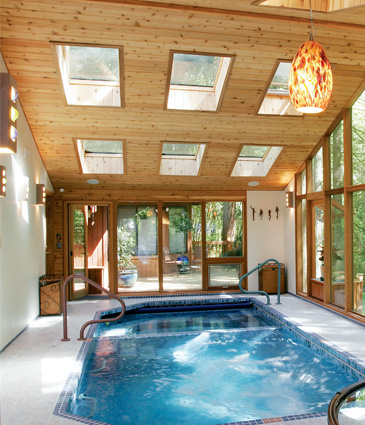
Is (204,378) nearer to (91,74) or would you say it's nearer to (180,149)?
(91,74)

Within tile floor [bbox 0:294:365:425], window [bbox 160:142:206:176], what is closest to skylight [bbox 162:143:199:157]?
window [bbox 160:142:206:176]

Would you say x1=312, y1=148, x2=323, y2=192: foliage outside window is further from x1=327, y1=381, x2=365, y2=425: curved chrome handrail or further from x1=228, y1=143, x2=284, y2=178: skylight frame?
x1=327, y1=381, x2=365, y2=425: curved chrome handrail

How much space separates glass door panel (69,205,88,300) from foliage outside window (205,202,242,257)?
109 inches

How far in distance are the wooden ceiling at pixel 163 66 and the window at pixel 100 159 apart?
0.56 ft

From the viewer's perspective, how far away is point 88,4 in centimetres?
493

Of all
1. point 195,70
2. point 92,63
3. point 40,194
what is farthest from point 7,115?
point 40,194

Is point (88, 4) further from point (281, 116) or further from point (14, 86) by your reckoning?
point (281, 116)

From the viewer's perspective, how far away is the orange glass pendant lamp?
2.85m

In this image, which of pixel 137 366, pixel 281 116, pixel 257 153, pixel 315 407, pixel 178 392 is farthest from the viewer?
pixel 257 153

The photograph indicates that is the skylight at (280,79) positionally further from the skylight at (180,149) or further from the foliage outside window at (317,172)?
the skylight at (180,149)

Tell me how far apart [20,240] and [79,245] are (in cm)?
320

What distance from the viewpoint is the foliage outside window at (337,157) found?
720cm

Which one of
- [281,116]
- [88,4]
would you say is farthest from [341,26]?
[88,4]

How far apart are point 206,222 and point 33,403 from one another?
6219 millimetres
